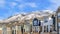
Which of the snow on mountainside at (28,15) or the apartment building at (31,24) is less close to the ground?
the snow on mountainside at (28,15)

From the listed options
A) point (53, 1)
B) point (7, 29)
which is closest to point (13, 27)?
point (7, 29)

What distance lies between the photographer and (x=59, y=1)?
200 cm

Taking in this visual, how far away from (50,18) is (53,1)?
222mm

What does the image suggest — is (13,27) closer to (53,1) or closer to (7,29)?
(7,29)

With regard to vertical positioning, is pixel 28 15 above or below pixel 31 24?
above

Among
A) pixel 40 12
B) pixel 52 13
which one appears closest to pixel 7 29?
pixel 40 12

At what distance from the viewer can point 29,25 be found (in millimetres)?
2020

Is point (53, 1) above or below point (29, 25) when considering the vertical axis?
above

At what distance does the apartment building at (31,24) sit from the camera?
1.98 m

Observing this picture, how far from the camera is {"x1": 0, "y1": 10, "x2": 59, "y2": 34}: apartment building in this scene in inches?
77.9

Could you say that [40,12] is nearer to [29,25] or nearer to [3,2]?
[29,25]

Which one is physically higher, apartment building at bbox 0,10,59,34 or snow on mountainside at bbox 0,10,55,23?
snow on mountainside at bbox 0,10,55,23

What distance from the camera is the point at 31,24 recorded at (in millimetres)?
2016

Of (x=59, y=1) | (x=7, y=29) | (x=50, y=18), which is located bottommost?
(x=7, y=29)
